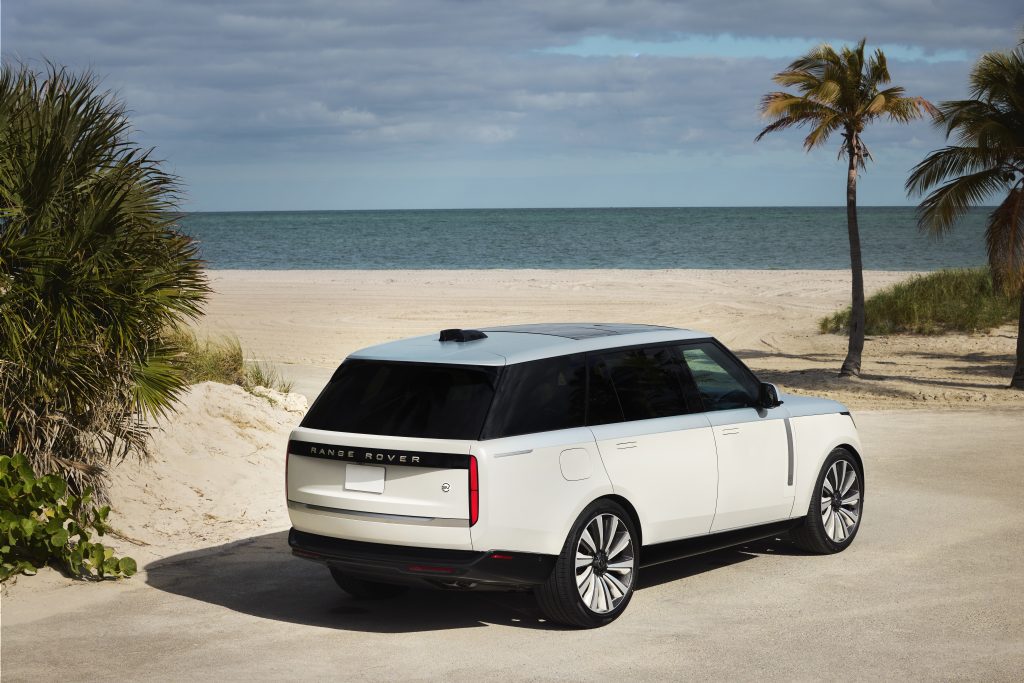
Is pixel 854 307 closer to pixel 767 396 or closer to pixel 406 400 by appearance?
pixel 767 396

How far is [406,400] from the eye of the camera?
7.06 meters

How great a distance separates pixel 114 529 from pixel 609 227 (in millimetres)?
102553

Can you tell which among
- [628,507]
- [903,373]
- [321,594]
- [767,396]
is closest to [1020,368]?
[903,373]

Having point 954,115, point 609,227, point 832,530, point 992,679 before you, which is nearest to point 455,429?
point 992,679

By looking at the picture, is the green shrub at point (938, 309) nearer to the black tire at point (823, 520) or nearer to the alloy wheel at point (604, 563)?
the black tire at point (823, 520)

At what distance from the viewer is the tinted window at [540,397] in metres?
6.89

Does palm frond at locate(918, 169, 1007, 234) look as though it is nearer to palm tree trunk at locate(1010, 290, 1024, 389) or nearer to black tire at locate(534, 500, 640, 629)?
palm tree trunk at locate(1010, 290, 1024, 389)

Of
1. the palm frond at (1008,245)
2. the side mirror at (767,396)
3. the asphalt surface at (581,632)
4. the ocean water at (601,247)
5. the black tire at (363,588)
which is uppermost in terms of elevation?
the ocean water at (601,247)

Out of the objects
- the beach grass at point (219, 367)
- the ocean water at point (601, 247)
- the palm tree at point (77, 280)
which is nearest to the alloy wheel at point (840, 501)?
the palm tree at point (77, 280)

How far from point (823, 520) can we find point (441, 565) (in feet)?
11.4

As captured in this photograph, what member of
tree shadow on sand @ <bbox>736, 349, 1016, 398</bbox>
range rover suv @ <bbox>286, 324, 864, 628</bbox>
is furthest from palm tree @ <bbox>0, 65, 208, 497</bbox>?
tree shadow on sand @ <bbox>736, 349, 1016, 398</bbox>

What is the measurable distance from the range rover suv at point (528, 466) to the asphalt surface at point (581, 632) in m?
0.37

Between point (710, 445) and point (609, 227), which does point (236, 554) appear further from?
point (609, 227)

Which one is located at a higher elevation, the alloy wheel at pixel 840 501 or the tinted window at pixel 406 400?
the tinted window at pixel 406 400
